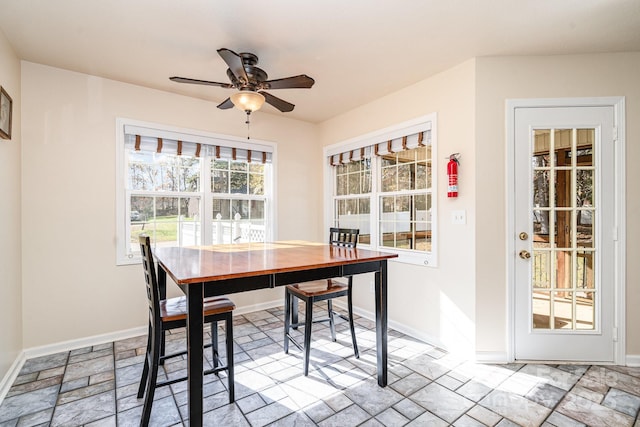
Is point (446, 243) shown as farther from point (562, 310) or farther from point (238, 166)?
point (238, 166)

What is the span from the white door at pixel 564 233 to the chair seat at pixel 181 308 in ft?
7.86

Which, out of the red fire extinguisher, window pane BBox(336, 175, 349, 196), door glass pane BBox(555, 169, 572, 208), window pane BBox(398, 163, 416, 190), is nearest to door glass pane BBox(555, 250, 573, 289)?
door glass pane BBox(555, 169, 572, 208)

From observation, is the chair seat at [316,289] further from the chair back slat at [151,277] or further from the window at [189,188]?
the window at [189,188]

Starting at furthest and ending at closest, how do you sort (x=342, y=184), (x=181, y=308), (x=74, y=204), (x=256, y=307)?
(x=342, y=184)
(x=256, y=307)
(x=74, y=204)
(x=181, y=308)

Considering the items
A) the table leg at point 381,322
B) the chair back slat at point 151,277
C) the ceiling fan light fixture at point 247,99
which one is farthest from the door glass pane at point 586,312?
the chair back slat at point 151,277

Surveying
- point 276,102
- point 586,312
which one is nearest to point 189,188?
point 276,102

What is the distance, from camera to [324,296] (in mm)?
2496

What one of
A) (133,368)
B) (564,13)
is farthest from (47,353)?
(564,13)

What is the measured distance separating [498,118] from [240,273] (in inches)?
98.0

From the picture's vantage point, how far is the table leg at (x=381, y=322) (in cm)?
222

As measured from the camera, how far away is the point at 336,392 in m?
2.16

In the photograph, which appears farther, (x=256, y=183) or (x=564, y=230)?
(x=256, y=183)

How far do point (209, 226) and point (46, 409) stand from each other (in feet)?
6.89

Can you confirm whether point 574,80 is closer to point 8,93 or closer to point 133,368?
point 133,368
